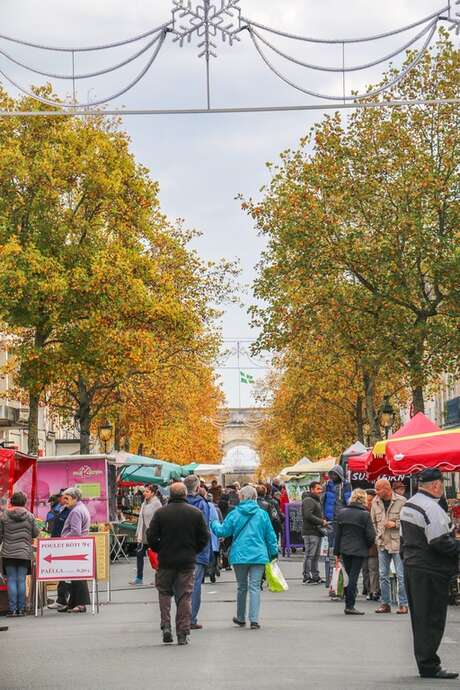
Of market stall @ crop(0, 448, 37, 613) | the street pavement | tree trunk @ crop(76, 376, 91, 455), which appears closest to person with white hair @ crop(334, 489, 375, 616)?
the street pavement

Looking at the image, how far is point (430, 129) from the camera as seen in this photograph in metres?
39.5

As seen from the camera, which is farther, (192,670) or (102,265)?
(102,265)

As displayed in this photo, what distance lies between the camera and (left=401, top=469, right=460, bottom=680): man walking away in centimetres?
1184

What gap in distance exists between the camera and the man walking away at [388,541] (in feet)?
62.2

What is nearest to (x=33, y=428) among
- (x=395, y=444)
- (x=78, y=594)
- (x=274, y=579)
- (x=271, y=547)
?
(x=78, y=594)

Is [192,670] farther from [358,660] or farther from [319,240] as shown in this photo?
[319,240]

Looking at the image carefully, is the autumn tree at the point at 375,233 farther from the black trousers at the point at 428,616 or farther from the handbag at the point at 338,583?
the black trousers at the point at 428,616

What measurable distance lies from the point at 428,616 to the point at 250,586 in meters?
5.29

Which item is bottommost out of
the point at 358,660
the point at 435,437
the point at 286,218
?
the point at 358,660

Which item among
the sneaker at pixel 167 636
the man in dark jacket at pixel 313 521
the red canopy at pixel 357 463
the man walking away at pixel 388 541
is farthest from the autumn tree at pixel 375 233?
the sneaker at pixel 167 636

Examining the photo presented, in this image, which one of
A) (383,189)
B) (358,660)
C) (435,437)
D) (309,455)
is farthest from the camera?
Answer: (309,455)

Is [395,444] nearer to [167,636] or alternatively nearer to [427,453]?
[427,453]

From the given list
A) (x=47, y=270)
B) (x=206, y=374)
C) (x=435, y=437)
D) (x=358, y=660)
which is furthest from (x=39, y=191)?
(x=358, y=660)

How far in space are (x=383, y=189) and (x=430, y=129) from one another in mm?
2225
